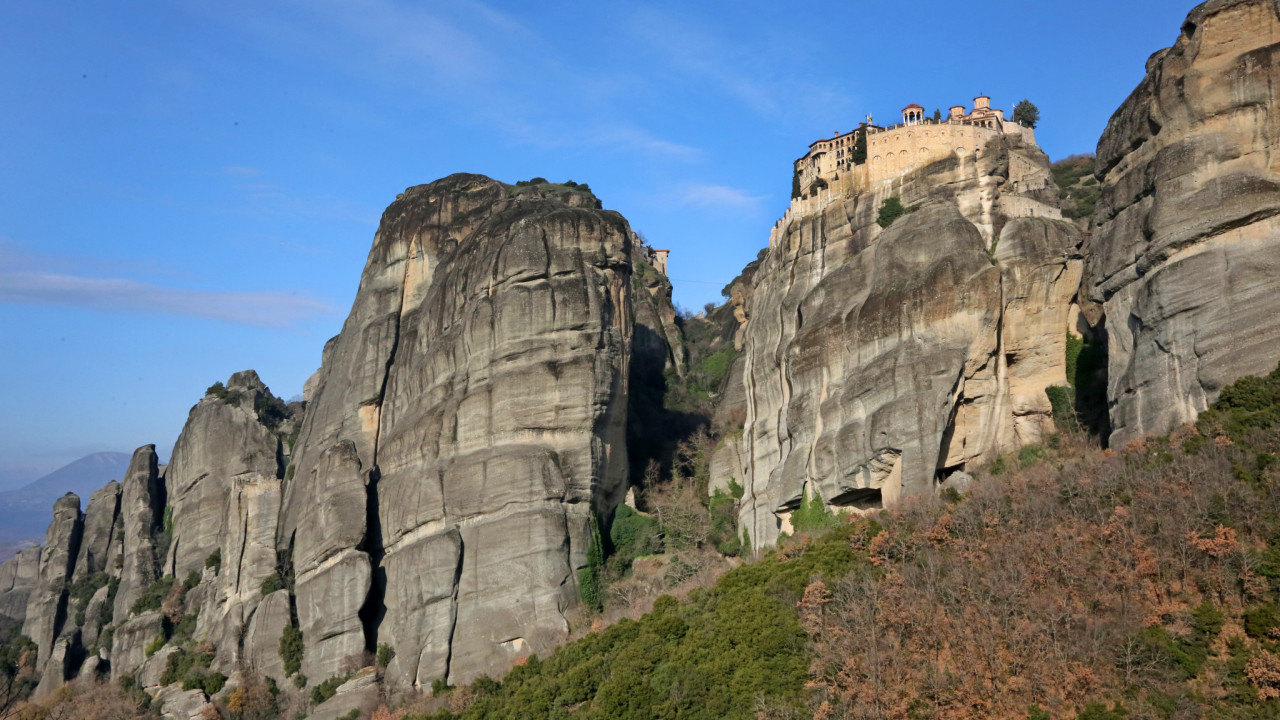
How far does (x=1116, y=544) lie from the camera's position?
24.7 m

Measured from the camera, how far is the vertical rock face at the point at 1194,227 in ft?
85.8

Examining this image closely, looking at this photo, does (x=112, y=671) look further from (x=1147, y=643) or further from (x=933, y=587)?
(x=1147, y=643)

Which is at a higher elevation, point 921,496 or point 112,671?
point 921,496

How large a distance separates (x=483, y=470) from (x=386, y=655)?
649 cm

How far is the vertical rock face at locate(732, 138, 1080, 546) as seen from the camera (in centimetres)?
3275

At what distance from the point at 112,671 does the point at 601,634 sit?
28994 millimetres

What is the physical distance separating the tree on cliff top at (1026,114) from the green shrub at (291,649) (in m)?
43.3

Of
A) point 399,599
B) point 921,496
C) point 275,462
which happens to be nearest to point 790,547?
point 921,496

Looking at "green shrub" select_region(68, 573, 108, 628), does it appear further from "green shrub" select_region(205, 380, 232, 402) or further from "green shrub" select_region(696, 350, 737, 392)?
"green shrub" select_region(696, 350, 737, 392)

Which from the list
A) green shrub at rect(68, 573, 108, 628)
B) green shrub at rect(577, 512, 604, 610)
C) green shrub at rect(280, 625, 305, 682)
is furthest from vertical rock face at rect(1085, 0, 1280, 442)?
green shrub at rect(68, 573, 108, 628)

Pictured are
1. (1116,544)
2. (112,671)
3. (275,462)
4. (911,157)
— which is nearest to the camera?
(1116,544)

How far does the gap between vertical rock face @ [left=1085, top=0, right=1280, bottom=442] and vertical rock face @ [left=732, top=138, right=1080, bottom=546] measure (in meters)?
3.49

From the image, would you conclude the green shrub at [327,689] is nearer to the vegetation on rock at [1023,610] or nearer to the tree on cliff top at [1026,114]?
the vegetation on rock at [1023,610]

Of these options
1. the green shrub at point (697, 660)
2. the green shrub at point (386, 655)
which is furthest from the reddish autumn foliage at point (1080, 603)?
the green shrub at point (386, 655)
